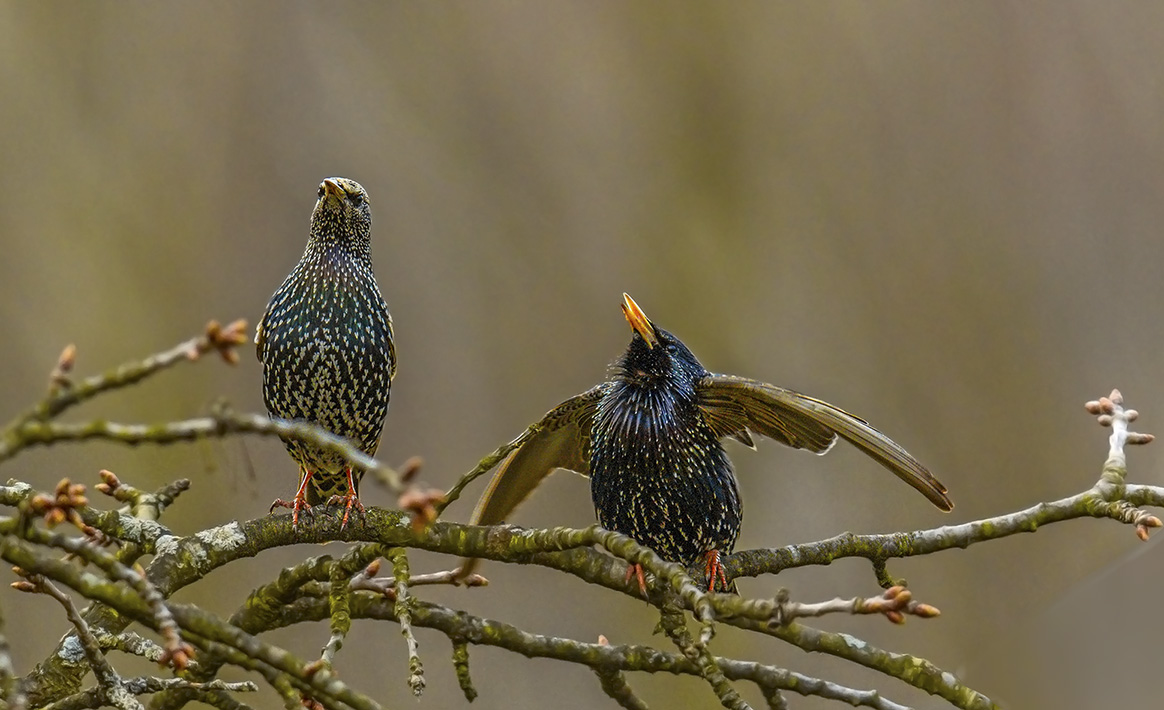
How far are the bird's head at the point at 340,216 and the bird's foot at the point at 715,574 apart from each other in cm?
79

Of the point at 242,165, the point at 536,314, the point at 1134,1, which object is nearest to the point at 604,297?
the point at 536,314

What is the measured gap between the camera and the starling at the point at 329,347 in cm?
198

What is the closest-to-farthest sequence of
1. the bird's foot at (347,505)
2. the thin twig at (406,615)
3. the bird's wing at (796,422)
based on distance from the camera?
1. the thin twig at (406,615)
2. the bird's wing at (796,422)
3. the bird's foot at (347,505)

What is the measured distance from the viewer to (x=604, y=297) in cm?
411

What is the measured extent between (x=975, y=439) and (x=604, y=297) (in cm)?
135

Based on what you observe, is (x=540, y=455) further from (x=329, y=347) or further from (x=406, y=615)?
(x=406, y=615)

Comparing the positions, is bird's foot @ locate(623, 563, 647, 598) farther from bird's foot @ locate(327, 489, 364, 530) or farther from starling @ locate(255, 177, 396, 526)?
starling @ locate(255, 177, 396, 526)

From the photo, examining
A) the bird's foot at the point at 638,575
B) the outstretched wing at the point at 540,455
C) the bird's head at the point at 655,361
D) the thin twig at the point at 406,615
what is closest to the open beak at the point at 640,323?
the bird's head at the point at 655,361

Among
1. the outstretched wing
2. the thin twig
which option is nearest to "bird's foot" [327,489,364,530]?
the thin twig

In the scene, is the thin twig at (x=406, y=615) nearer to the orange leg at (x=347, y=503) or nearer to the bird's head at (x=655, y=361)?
the orange leg at (x=347, y=503)

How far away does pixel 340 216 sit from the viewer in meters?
2.11

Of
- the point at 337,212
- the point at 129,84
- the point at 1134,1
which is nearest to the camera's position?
the point at 337,212

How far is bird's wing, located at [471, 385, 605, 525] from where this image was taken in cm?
209

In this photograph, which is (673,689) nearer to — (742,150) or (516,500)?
(742,150)
